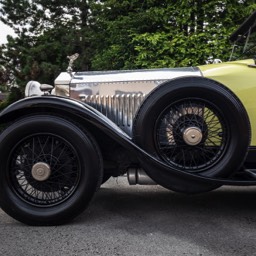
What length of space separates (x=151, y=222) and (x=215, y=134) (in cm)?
92

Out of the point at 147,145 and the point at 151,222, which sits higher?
the point at 147,145

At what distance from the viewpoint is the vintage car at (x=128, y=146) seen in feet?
10.4

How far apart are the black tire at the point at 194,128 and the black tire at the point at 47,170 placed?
488 millimetres

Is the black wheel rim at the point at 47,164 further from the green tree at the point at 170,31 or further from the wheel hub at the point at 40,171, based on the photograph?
the green tree at the point at 170,31

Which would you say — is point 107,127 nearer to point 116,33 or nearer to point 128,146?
point 128,146

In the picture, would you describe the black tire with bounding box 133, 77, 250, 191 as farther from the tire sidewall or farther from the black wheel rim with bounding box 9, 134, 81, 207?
the black wheel rim with bounding box 9, 134, 81, 207

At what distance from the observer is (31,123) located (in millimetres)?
3227

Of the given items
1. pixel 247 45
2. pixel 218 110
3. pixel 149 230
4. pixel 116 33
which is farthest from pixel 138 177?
pixel 116 33

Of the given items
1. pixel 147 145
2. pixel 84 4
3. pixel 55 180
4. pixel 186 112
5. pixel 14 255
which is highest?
pixel 84 4

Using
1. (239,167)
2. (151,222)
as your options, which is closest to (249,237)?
(239,167)

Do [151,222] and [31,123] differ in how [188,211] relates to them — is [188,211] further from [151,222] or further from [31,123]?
[31,123]

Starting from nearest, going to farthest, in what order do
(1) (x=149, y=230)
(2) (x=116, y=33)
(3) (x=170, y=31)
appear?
(1) (x=149, y=230) → (3) (x=170, y=31) → (2) (x=116, y=33)

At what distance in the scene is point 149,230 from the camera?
305 centimetres

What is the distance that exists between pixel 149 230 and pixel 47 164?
3.26 feet
